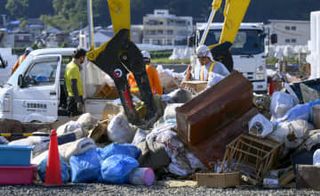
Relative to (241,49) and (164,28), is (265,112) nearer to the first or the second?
(241,49)

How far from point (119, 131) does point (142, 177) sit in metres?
2.18

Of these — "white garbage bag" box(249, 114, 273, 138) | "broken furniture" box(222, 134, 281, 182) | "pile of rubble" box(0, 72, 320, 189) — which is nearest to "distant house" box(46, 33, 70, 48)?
"pile of rubble" box(0, 72, 320, 189)

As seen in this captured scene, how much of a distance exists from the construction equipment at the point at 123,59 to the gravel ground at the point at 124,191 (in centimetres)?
375

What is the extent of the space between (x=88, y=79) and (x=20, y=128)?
2.09m

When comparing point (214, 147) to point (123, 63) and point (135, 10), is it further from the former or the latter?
point (135, 10)

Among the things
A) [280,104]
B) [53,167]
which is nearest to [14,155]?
[53,167]

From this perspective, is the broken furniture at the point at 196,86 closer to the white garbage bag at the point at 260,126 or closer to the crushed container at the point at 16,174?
the white garbage bag at the point at 260,126

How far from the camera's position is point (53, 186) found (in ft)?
36.4

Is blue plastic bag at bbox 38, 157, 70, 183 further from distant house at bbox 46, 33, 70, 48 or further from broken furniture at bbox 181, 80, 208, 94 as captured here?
distant house at bbox 46, 33, 70, 48

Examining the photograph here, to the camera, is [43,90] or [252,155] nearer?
[252,155]

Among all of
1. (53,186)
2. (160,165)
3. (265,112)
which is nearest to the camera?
(53,186)

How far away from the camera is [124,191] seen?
1071 cm

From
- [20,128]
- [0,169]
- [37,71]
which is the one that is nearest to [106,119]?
[20,128]

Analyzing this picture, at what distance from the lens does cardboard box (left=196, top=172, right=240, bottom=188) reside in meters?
11.0
